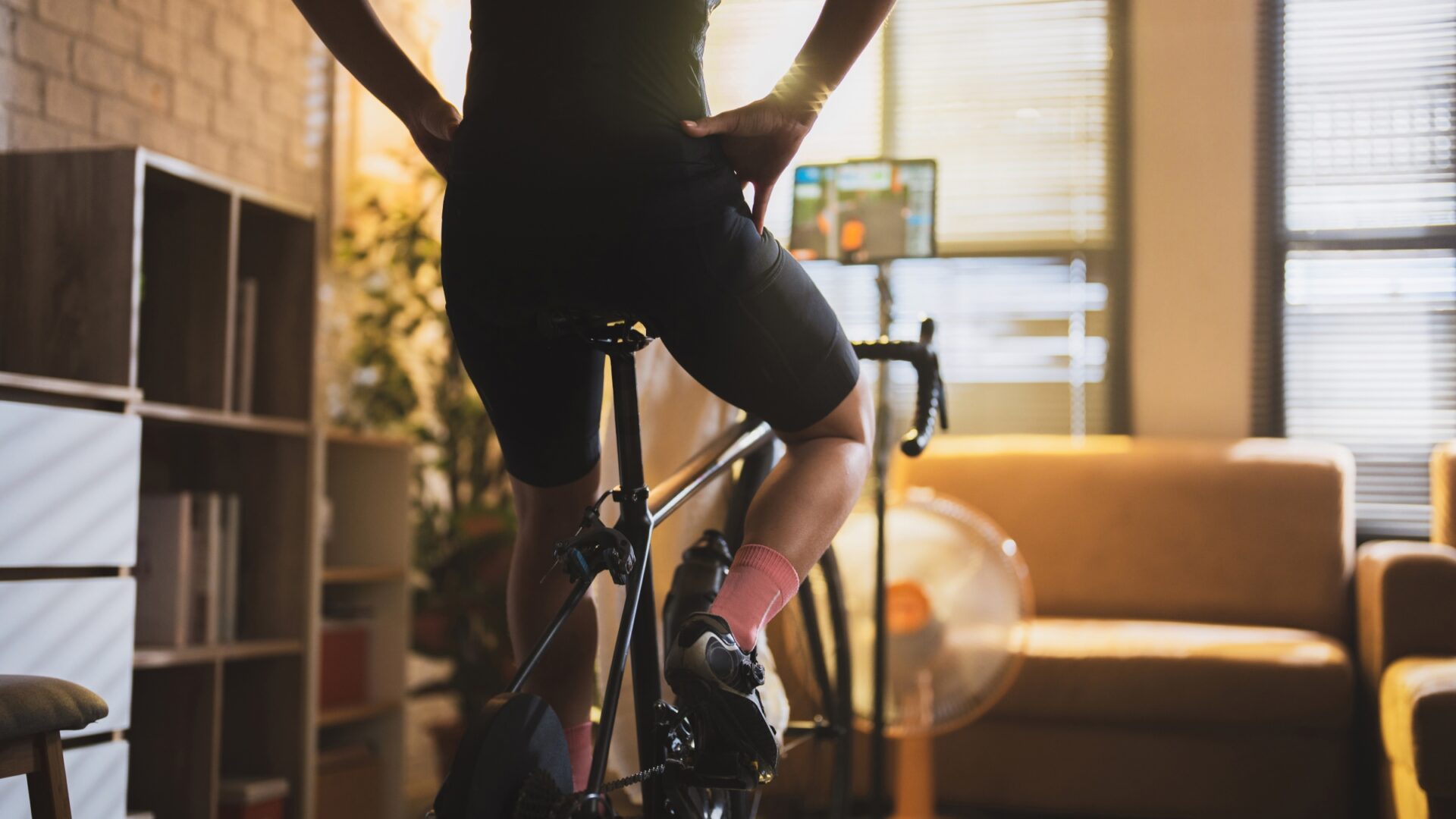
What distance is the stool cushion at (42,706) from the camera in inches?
51.9

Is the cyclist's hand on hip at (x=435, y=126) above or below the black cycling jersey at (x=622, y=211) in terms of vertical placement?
above

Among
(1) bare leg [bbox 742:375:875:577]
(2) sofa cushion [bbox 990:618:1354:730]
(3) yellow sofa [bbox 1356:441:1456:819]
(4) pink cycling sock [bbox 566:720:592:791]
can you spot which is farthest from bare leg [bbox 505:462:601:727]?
(2) sofa cushion [bbox 990:618:1354:730]

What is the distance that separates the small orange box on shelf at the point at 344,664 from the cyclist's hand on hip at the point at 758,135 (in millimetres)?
1994

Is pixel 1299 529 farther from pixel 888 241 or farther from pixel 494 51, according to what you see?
pixel 494 51

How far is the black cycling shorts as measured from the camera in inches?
40.9

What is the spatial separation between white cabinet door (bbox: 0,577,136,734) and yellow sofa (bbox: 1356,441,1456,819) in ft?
7.06

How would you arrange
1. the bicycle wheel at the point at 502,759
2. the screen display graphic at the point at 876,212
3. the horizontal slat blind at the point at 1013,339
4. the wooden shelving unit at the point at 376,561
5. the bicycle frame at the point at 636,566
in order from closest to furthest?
the bicycle wheel at the point at 502,759, the bicycle frame at the point at 636,566, the screen display graphic at the point at 876,212, the wooden shelving unit at the point at 376,561, the horizontal slat blind at the point at 1013,339

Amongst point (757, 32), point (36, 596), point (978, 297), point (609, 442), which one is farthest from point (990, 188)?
point (36, 596)

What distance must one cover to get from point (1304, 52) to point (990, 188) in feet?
3.25

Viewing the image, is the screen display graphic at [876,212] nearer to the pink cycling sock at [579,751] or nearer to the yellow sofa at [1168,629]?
the yellow sofa at [1168,629]

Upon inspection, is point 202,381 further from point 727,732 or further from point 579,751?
point 727,732

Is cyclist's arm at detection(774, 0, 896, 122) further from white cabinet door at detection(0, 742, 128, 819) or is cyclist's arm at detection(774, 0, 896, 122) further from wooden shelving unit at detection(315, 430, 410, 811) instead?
wooden shelving unit at detection(315, 430, 410, 811)

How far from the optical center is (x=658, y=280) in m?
1.06

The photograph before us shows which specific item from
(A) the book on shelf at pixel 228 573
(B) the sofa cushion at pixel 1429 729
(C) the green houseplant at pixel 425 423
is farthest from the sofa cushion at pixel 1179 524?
(A) the book on shelf at pixel 228 573
